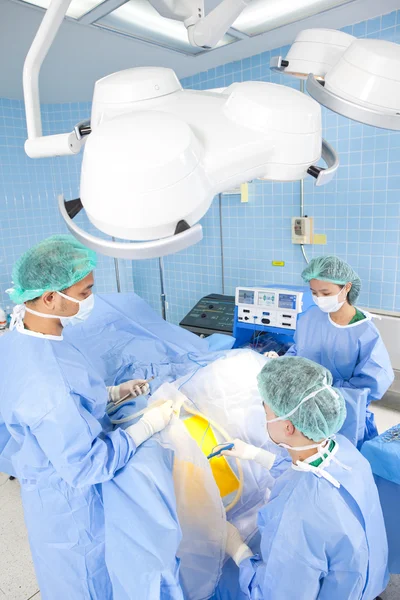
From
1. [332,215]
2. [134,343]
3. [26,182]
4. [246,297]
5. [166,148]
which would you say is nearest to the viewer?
[166,148]

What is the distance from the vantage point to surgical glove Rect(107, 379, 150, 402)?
1567mm

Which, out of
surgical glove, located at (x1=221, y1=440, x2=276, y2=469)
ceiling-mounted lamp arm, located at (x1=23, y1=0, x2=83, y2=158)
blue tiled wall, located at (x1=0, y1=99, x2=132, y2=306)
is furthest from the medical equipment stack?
ceiling-mounted lamp arm, located at (x1=23, y1=0, x2=83, y2=158)

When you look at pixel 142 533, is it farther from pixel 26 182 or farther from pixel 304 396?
pixel 26 182

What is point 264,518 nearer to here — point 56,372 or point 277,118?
point 56,372

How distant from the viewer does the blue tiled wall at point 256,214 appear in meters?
2.46

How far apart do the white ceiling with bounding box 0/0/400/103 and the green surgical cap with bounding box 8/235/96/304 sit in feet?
3.39

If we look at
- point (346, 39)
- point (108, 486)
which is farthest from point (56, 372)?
point (346, 39)

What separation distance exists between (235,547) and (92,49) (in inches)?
94.9

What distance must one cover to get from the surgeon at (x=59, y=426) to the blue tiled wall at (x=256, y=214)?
5.99 ft

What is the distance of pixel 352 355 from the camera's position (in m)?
1.71

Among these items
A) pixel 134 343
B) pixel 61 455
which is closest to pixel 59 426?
pixel 61 455

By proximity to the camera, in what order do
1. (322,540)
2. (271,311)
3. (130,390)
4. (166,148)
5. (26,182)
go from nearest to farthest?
(166,148) < (322,540) < (130,390) < (271,311) < (26,182)

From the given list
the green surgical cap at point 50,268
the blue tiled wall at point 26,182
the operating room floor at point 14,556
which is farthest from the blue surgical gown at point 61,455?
the blue tiled wall at point 26,182

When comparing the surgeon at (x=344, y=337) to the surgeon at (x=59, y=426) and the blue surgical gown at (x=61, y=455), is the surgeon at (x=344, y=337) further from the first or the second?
the blue surgical gown at (x=61, y=455)
